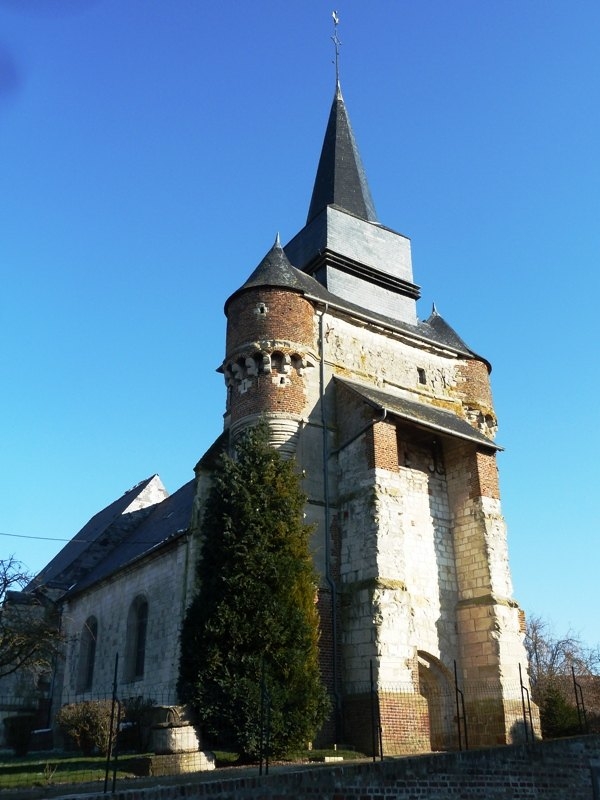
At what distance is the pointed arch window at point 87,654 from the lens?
24.8 metres

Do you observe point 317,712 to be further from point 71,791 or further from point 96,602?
point 96,602

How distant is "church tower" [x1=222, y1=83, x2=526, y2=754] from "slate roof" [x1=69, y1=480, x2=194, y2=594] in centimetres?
543

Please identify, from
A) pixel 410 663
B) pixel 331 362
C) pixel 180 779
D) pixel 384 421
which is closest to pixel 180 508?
pixel 331 362

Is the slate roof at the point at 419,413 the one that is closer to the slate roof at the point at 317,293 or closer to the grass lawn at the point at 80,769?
the slate roof at the point at 317,293

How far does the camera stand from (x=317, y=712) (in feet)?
43.8

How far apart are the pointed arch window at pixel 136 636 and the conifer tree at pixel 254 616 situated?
7.73 meters

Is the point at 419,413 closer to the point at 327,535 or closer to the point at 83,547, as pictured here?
the point at 327,535

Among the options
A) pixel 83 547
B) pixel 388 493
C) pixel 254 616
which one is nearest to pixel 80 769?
pixel 254 616

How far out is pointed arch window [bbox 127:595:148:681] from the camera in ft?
70.6

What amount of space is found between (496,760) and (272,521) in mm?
6353

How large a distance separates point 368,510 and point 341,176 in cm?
1568

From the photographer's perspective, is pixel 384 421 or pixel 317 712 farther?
pixel 384 421

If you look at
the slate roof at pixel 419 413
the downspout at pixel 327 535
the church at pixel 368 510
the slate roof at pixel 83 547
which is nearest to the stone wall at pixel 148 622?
the church at pixel 368 510

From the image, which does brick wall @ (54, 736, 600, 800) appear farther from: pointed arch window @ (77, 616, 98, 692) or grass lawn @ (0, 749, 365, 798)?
pointed arch window @ (77, 616, 98, 692)
